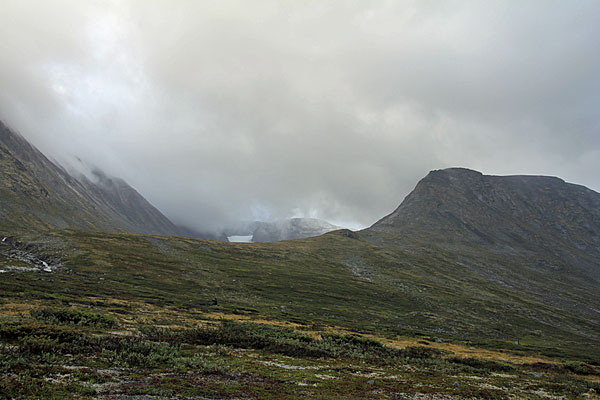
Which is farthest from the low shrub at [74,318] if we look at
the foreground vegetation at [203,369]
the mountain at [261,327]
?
the mountain at [261,327]

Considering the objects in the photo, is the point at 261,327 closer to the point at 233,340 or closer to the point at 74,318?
the point at 233,340

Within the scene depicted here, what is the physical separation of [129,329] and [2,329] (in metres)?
14.3

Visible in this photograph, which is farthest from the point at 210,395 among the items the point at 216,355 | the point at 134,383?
the point at 216,355

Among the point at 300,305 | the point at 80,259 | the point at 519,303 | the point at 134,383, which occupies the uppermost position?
the point at 519,303

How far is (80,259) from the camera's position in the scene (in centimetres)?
12675

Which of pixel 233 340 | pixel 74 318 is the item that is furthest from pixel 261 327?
pixel 74 318

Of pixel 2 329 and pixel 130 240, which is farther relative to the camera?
pixel 130 240

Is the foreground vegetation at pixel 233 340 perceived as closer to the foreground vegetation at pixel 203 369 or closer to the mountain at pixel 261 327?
the foreground vegetation at pixel 203 369

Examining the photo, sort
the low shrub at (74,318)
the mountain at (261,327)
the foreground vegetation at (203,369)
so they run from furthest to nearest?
the low shrub at (74,318), the mountain at (261,327), the foreground vegetation at (203,369)

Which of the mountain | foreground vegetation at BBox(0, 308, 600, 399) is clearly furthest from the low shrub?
the mountain

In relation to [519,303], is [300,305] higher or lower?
lower

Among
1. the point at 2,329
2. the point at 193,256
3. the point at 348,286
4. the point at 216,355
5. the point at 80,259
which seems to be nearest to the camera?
the point at 2,329

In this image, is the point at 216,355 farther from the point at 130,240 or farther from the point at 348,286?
the point at 130,240

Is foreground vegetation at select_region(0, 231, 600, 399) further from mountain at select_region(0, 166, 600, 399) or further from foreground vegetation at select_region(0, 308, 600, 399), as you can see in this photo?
mountain at select_region(0, 166, 600, 399)
